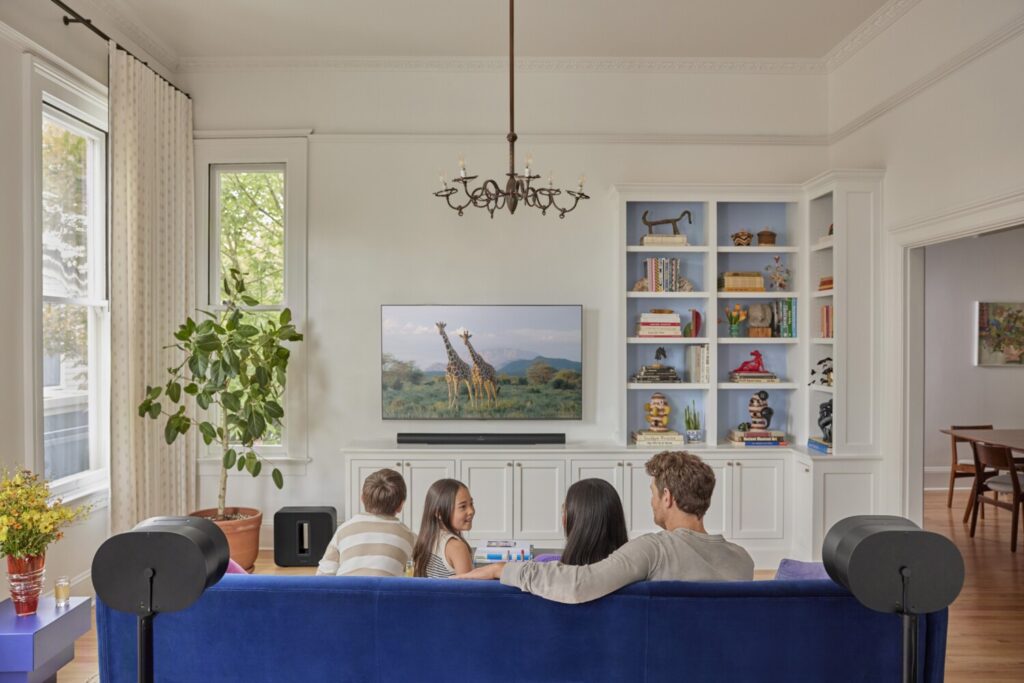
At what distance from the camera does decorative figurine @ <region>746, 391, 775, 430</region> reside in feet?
17.6

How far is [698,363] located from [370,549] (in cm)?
336

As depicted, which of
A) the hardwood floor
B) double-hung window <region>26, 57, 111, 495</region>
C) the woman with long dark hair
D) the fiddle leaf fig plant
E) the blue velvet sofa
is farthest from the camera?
the fiddle leaf fig plant

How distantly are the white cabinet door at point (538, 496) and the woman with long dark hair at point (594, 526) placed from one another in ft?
8.54

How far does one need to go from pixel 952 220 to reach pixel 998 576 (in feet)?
7.89

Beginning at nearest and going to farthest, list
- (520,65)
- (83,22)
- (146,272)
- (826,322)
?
(83,22), (146,272), (826,322), (520,65)

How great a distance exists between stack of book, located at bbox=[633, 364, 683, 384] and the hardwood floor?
1.47 metres

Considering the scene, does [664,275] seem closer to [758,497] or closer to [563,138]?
[563,138]

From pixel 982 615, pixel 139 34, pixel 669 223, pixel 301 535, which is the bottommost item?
pixel 982 615

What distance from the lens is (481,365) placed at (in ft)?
17.9

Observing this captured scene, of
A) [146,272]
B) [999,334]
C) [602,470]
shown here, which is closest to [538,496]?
[602,470]

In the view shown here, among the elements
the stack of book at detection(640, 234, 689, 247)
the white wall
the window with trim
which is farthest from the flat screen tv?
the white wall

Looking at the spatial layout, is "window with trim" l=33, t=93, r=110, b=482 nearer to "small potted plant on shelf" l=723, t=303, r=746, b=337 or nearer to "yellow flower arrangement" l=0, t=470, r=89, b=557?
"yellow flower arrangement" l=0, t=470, r=89, b=557

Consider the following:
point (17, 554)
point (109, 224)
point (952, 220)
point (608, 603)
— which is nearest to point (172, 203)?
point (109, 224)

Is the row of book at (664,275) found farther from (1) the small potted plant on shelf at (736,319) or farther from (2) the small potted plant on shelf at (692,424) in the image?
(2) the small potted plant on shelf at (692,424)
